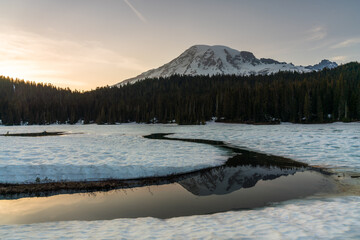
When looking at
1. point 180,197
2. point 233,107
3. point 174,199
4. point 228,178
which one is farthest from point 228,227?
point 233,107

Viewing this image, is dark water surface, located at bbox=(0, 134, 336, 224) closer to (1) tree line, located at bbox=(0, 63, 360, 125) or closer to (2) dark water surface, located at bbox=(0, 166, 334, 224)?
(2) dark water surface, located at bbox=(0, 166, 334, 224)

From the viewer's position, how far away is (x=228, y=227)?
7.15 metres

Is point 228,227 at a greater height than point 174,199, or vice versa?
point 228,227

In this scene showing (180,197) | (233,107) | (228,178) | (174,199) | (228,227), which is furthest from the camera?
(233,107)

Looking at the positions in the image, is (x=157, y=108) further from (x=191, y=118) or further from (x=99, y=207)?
(x=99, y=207)

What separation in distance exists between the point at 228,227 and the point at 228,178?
744 centimetres

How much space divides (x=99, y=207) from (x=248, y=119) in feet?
319

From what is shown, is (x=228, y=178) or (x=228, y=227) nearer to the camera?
(x=228, y=227)

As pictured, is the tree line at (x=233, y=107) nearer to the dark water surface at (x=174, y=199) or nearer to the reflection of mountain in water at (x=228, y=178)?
the reflection of mountain in water at (x=228, y=178)

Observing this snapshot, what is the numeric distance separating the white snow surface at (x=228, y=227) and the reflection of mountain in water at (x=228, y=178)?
350cm

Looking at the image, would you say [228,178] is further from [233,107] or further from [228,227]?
[233,107]

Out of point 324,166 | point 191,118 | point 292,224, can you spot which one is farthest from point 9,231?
point 191,118

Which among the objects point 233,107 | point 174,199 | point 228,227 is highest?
point 233,107

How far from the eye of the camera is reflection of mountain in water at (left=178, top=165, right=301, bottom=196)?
12.3 metres
